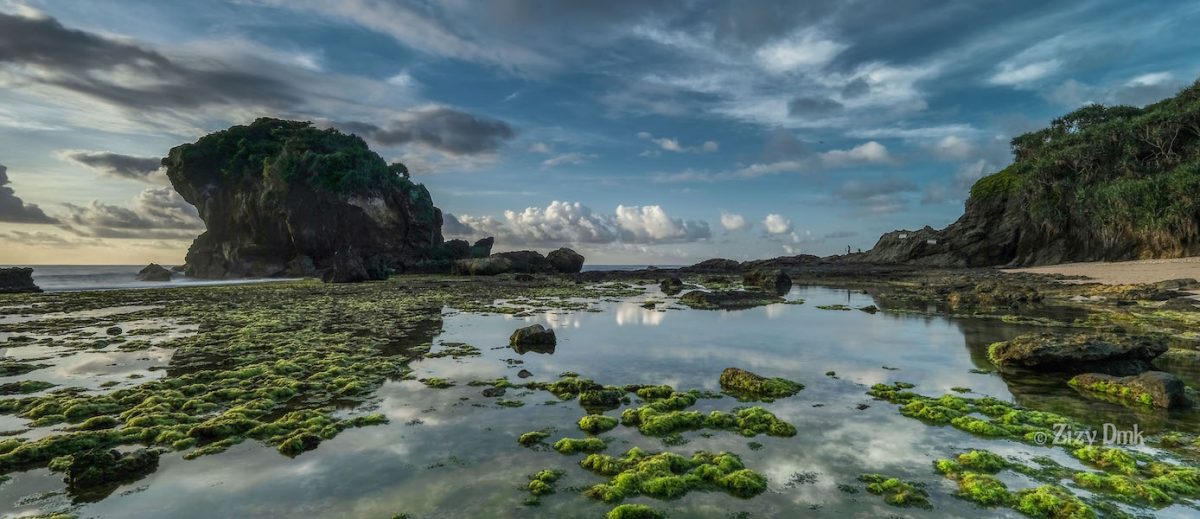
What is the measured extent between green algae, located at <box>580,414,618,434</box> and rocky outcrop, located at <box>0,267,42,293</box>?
55592 mm

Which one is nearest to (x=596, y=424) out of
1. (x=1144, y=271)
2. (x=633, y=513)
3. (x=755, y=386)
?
(x=633, y=513)

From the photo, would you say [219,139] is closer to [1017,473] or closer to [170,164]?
[170,164]

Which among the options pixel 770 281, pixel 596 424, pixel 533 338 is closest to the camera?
pixel 596 424

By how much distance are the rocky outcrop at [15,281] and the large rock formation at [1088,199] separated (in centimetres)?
9930

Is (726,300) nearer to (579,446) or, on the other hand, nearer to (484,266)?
(579,446)

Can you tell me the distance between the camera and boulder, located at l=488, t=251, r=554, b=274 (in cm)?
7181

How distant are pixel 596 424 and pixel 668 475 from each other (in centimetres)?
234

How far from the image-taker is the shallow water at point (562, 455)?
20.9ft

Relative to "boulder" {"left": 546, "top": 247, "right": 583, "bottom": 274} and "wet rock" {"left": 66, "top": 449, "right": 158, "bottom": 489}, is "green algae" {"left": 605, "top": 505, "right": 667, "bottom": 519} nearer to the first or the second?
"wet rock" {"left": 66, "top": 449, "right": 158, "bottom": 489}

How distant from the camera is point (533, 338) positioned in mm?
17500

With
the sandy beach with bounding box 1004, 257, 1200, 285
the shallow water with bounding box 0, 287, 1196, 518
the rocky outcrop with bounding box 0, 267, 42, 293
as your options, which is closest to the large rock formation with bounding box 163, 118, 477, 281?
the rocky outcrop with bounding box 0, 267, 42, 293

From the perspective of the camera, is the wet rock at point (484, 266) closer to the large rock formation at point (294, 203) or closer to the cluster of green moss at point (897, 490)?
the large rock formation at point (294, 203)

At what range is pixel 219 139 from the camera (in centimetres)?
8556

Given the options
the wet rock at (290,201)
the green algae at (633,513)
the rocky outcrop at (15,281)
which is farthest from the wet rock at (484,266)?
the green algae at (633,513)
